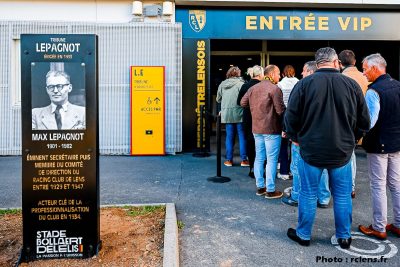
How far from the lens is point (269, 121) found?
5293mm

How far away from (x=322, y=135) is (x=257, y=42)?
9.38 metres

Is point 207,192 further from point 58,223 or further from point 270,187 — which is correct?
point 58,223

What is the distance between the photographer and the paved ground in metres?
3.62

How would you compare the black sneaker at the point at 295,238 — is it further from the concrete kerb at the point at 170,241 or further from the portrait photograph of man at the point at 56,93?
the portrait photograph of man at the point at 56,93

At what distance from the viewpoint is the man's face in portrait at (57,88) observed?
3.30m

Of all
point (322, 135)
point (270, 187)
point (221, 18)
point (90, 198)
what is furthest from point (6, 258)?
point (221, 18)

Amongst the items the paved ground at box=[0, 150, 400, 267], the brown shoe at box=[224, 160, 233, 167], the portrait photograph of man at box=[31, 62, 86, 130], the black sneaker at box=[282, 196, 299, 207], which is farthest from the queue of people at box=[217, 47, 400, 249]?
the brown shoe at box=[224, 160, 233, 167]

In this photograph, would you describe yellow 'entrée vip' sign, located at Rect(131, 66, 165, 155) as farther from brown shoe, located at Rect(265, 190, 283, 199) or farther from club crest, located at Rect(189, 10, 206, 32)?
brown shoe, located at Rect(265, 190, 283, 199)

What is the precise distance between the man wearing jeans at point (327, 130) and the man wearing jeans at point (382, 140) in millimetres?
322

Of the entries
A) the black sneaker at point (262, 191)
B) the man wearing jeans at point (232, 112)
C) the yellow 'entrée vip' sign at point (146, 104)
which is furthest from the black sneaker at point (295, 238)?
the yellow 'entrée vip' sign at point (146, 104)

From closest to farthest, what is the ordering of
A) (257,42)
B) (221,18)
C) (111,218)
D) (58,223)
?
1. (58,223)
2. (111,218)
3. (221,18)
4. (257,42)

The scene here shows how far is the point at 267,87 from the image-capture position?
536 centimetres

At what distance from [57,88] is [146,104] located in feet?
18.4

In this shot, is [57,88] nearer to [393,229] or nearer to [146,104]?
[393,229]
